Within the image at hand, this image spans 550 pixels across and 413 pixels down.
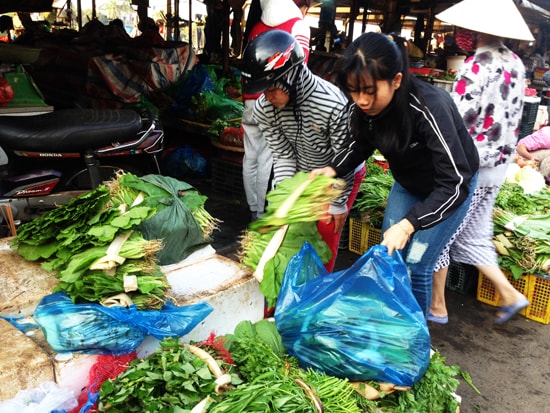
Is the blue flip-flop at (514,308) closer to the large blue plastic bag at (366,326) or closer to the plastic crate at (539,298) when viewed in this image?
the plastic crate at (539,298)

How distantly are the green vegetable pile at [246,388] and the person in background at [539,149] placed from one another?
13.6 feet

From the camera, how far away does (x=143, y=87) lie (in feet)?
22.2

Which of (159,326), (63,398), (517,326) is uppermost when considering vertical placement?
(159,326)

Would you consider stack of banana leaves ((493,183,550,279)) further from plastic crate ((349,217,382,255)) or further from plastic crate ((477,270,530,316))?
plastic crate ((349,217,382,255))

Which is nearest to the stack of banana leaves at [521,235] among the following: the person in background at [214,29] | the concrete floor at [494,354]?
the concrete floor at [494,354]

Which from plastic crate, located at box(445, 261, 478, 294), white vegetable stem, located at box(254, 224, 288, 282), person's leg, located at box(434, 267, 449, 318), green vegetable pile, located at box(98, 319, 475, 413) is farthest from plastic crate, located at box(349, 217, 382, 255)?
green vegetable pile, located at box(98, 319, 475, 413)

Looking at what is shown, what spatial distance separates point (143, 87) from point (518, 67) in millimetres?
4958

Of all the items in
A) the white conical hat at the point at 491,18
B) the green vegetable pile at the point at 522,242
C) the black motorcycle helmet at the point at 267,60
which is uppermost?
the white conical hat at the point at 491,18

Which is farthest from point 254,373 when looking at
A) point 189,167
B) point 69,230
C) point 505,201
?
point 189,167

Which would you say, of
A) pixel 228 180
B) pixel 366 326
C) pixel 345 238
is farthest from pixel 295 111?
pixel 228 180

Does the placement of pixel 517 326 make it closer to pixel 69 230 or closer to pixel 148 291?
pixel 148 291

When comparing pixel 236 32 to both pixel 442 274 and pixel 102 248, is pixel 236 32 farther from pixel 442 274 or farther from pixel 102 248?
pixel 102 248

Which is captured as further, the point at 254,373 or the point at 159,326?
the point at 159,326

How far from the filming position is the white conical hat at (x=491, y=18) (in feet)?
10.5
